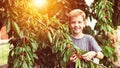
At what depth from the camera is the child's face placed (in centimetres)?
429

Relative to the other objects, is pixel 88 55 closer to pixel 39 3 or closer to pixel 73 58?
pixel 73 58

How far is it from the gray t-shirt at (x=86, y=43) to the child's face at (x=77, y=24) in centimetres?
13

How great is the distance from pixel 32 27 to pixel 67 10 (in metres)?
1.13

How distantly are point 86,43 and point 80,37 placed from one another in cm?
13

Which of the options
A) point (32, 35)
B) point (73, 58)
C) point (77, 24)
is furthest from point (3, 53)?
point (77, 24)

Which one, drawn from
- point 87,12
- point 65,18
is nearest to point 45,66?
point 65,18

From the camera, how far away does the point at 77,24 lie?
14.1 feet

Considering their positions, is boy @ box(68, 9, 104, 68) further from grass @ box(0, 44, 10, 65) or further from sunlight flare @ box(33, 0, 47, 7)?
grass @ box(0, 44, 10, 65)

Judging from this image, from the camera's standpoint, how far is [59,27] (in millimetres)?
4484

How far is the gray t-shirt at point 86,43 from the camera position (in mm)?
4375

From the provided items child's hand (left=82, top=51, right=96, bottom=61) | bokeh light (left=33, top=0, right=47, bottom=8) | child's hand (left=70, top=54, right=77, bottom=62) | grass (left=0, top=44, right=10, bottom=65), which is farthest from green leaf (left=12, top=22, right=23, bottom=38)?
grass (left=0, top=44, right=10, bottom=65)

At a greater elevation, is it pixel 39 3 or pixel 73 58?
pixel 39 3

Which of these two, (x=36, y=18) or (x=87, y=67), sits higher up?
(x=36, y=18)

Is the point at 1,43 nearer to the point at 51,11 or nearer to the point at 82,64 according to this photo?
the point at 51,11
